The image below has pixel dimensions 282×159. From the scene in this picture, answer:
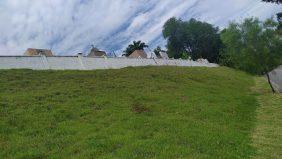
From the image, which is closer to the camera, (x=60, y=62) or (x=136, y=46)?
(x=60, y=62)

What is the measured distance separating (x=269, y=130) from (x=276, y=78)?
2426 cm

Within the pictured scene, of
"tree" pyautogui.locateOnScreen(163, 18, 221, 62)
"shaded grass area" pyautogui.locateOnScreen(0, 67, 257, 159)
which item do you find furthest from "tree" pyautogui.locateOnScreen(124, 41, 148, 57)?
"shaded grass area" pyautogui.locateOnScreen(0, 67, 257, 159)

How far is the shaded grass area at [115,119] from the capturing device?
16344 millimetres

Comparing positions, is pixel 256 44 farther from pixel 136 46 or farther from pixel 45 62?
pixel 136 46

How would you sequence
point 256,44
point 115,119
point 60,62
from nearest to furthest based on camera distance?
point 115,119
point 60,62
point 256,44

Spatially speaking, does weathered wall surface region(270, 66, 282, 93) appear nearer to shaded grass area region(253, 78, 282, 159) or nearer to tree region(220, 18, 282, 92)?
tree region(220, 18, 282, 92)

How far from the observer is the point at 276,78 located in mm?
45469

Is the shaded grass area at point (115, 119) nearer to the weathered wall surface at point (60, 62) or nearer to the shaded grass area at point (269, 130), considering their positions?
the shaded grass area at point (269, 130)

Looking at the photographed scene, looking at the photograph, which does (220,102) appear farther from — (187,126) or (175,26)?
(175,26)

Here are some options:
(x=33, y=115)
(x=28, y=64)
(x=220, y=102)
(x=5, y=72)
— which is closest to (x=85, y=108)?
(x=33, y=115)

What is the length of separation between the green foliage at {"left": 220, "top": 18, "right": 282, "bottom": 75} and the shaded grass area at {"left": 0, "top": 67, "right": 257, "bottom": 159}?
9.59m

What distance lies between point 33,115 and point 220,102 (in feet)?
42.3

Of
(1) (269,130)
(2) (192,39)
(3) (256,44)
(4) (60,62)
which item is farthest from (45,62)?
(2) (192,39)

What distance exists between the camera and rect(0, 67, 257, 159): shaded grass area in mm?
16344
